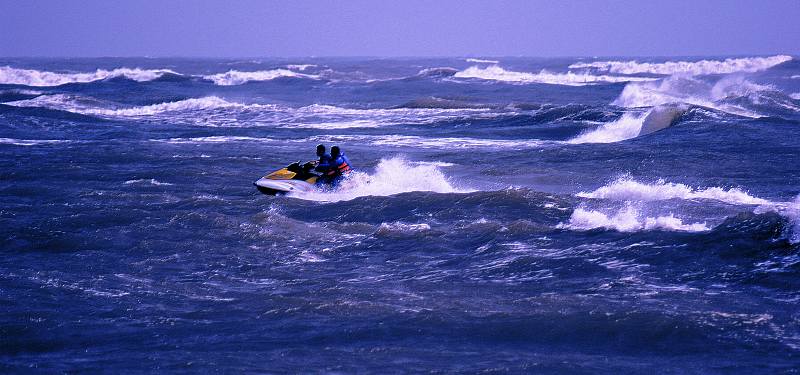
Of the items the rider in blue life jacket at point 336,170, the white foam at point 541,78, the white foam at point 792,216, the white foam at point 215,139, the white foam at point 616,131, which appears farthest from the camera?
the white foam at point 541,78

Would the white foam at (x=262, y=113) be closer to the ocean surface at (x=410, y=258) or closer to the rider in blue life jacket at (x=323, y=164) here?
the ocean surface at (x=410, y=258)

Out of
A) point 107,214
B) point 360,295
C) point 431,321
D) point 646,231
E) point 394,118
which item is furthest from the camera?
point 394,118

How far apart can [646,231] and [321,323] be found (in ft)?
18.0

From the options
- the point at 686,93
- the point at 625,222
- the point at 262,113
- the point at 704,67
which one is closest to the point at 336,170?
the point at 625,222

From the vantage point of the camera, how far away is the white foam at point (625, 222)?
1295cm

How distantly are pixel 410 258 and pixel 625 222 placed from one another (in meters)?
3.35

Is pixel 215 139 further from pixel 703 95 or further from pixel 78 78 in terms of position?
pixel 78 78

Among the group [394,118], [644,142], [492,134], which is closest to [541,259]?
[644,142]

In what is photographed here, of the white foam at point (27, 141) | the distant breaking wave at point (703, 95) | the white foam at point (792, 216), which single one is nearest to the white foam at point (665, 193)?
the white foam at point (792, 216)

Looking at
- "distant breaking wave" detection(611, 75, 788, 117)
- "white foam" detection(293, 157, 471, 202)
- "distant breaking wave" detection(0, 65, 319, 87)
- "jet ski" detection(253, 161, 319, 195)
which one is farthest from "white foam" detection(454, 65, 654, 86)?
"jet ski" detection(253, 161, 319, 195)

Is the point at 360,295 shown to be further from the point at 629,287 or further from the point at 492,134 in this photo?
the point at 492,134

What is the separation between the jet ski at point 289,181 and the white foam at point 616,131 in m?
12.2

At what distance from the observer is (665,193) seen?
16312 millimetres

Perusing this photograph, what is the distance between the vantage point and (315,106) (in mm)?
43438
